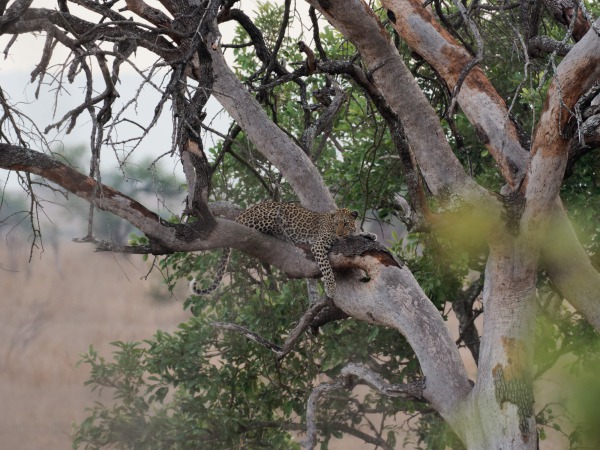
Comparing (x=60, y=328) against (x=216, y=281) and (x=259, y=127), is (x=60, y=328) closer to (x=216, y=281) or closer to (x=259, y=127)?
(x=216, y=281)

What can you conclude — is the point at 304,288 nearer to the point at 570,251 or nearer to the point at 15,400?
the point at 570,251

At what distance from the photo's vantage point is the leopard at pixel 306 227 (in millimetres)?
6191

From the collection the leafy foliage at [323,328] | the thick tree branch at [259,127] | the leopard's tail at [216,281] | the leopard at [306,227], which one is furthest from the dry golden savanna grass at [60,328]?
the thick tree branch at [259,127]

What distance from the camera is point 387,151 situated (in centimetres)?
855

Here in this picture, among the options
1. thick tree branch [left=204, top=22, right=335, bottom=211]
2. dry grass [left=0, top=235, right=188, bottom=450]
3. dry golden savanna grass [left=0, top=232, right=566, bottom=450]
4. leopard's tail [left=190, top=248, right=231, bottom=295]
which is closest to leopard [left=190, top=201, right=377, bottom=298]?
leopard's tail [left=190, top=248, right=231, bottom=295]

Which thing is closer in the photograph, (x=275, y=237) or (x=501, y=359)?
(x=501, y=359)

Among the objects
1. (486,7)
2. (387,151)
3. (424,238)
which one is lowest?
(424,238)

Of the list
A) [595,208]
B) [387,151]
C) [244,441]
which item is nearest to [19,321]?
[244,441]

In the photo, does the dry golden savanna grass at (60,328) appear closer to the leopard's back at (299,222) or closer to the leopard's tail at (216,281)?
the leopard's tail at (216,281)

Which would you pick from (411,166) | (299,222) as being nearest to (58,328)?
(299,222)

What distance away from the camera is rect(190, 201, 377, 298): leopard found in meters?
6.19

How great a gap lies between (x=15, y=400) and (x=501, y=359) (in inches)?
753

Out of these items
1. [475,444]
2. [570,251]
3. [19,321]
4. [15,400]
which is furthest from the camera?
[19,321]

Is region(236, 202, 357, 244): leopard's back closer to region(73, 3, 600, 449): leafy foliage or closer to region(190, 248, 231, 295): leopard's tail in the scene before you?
region(190, 248, 231, 295): leopard's tail
